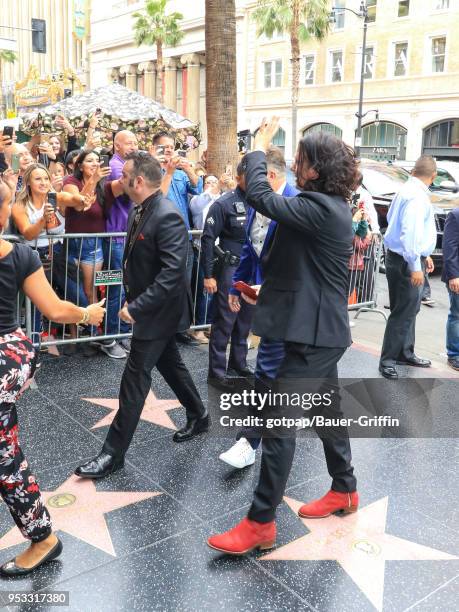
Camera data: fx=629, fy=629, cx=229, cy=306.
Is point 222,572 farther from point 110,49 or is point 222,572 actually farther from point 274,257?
point 110,49

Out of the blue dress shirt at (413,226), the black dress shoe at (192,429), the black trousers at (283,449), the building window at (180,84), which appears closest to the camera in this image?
the black trousers at (283,449)

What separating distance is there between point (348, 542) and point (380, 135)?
1530 inches

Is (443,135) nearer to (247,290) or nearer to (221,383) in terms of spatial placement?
(221,383)

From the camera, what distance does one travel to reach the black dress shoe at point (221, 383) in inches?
219

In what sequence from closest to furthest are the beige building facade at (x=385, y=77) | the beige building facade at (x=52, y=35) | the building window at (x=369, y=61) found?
the beige building facade at (x=385, y=77) → the building window at (x=369, y=61) → the beige building facade at (x=52, y=35)

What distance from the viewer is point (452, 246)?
629 centimetres

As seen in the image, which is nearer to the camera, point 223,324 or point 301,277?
point 301,277

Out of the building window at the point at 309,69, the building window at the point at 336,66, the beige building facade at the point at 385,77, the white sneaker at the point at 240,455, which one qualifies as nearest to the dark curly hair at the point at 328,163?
the white sneaker at the point at 240,455

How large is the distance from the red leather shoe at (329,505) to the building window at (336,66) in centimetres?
4052

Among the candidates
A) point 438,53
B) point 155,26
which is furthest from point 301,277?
point 155,26

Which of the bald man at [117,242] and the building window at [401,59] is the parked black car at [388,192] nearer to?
the bald man at [117,242]

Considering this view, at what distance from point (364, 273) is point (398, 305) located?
6.44ft

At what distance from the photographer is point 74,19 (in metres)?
58.8

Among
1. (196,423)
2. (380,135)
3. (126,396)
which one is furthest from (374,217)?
(380,135)
